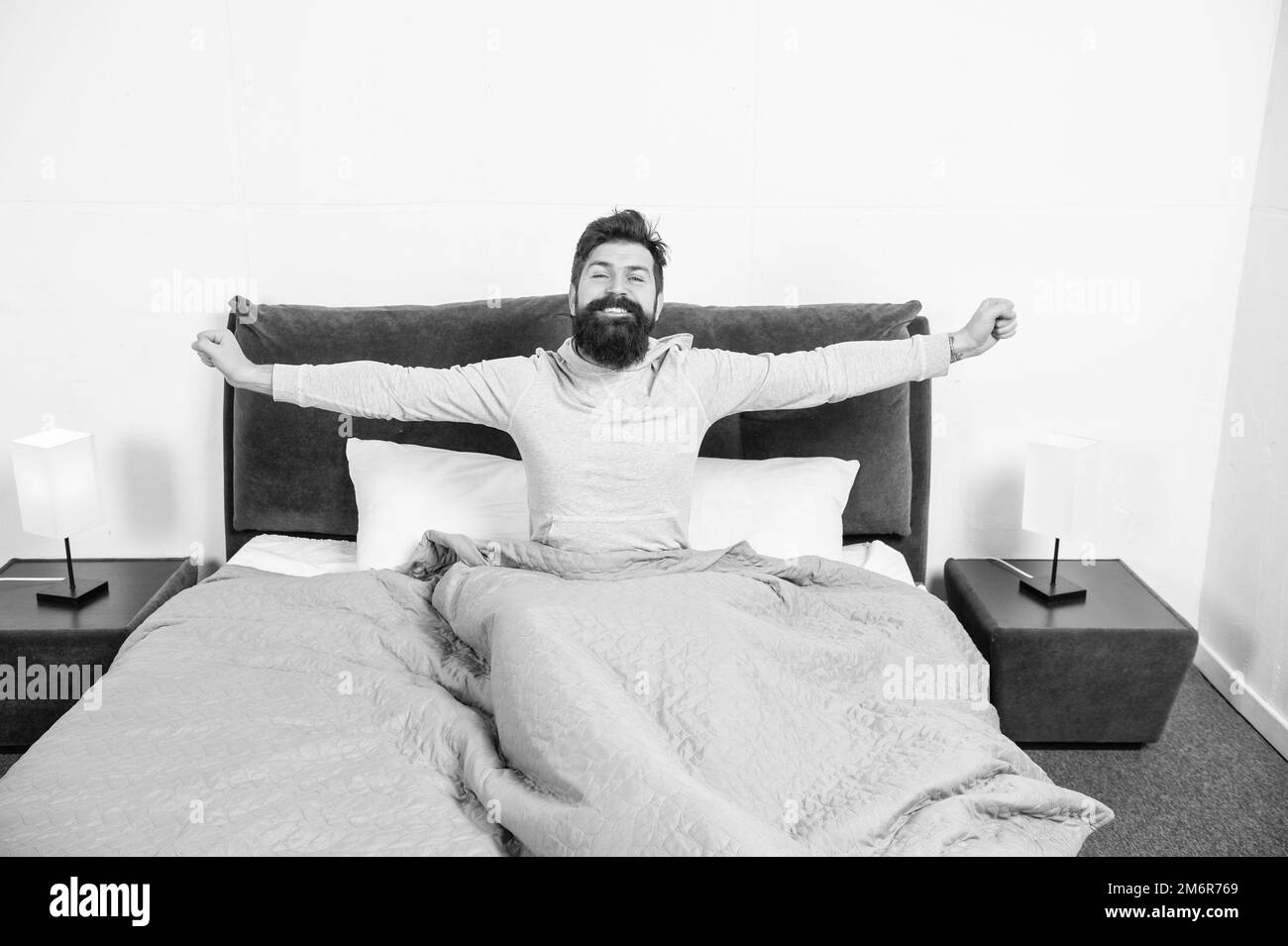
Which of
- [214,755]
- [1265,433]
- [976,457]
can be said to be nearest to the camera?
[214,755]

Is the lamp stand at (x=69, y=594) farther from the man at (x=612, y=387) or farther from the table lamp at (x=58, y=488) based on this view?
the man at (x=612, y=387)

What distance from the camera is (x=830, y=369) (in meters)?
2.40

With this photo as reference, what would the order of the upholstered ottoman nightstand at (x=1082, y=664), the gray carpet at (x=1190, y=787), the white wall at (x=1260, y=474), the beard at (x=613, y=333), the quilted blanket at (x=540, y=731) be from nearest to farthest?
the quilted blanket at (x=540, y=731) < the gray carpet at (x=1190, y=787) < the beard at (x=613, y=333) < the upholstered ottoman nightstand at (x=1082, y=664) < the white wall at (x=1260, y=474)

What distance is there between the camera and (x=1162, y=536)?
9.95 ft

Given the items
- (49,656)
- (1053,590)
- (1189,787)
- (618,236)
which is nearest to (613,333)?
(618,236)

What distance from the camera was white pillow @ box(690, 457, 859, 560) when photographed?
8.07 ft

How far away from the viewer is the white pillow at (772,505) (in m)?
2.46

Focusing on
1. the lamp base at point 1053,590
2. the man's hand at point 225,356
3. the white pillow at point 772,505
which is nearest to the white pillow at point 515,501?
the white pillow at point 772,505

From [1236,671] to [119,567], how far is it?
113 inches

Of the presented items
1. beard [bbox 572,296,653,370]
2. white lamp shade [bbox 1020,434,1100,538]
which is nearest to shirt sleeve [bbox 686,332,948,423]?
beard [bbox 572,296,653,370]

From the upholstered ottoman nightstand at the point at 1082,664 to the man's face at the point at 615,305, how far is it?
39.7 inches
